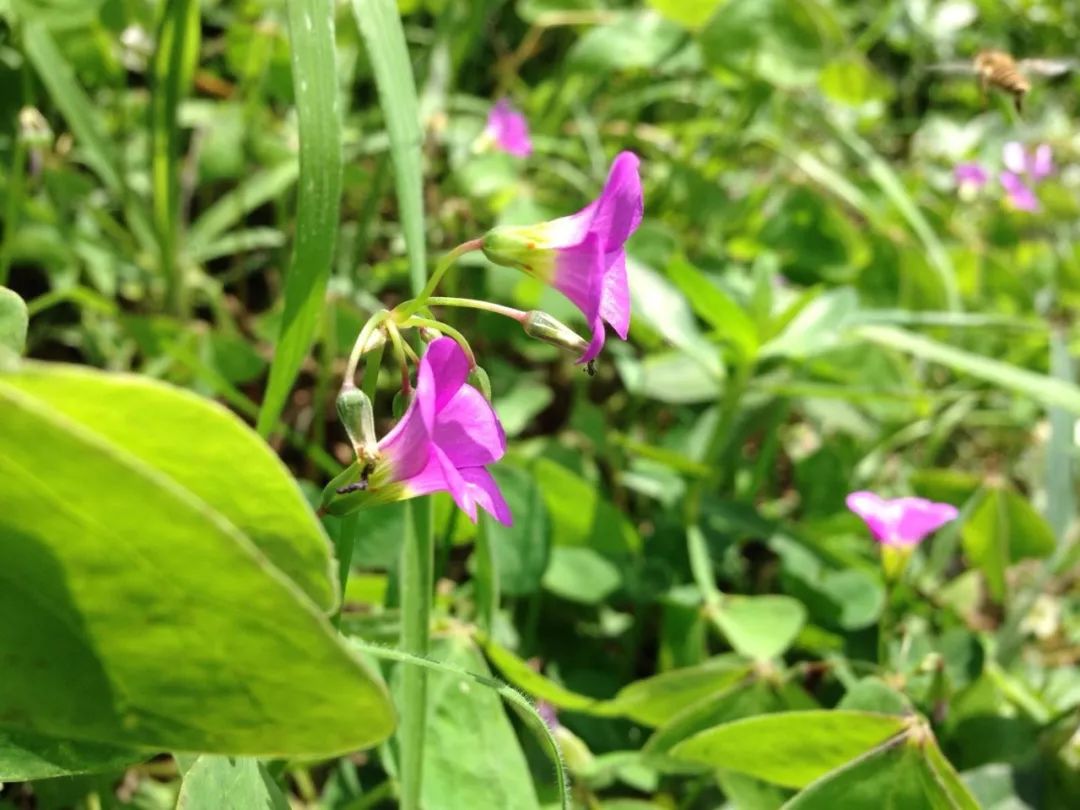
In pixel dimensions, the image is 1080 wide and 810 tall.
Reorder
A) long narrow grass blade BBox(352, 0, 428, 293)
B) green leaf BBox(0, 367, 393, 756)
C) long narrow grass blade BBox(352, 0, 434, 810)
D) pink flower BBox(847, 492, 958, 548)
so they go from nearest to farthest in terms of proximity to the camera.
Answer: green leaf BBox(0, 367, 393, 756), long narrow grass blade BBox(352, 0, 434, 810), long narrow grass blade BBox(352, 0, 428, 293), pink flower BBox(847, 492, 958, 548)

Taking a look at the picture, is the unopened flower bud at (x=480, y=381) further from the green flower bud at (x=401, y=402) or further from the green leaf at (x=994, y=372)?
the green leaf at (x=994, y=372)

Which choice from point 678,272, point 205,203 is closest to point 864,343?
point 678,272

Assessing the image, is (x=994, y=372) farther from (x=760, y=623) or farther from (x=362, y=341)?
(x=362, y=341)

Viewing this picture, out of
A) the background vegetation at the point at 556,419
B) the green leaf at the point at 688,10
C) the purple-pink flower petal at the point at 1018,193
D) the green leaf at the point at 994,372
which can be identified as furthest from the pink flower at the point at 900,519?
the purple-pink flower petal at the point at 1018,193

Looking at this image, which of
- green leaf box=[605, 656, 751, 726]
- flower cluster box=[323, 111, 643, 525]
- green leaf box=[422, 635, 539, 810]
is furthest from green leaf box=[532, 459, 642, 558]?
flower cluster box=[323, 111, 643, 525]

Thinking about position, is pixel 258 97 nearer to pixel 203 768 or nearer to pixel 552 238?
pixel 552 238

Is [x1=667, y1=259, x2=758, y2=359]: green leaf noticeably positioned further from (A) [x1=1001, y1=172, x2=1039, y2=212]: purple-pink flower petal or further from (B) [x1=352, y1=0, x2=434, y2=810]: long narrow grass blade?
(A) [x1=1001, y1=172, x2=1039, y2=212]: purple-pink flower petal

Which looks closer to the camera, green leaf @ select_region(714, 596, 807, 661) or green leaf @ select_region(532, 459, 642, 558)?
green leaf @ select_region(714, 596, 807, 661)

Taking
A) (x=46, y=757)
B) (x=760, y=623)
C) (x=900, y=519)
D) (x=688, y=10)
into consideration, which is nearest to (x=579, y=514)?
(x=760, y=623)
